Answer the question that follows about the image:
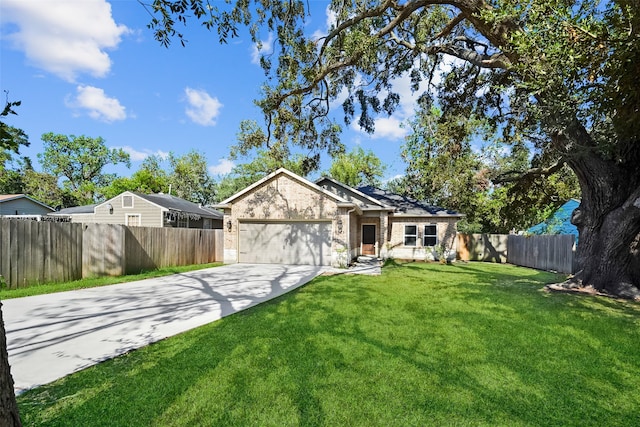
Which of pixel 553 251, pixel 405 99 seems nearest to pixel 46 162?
pixel 405 99

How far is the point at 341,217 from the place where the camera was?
14219 millimetres

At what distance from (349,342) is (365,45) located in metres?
8.47

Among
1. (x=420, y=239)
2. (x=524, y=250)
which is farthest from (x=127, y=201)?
(x=524, y=250)

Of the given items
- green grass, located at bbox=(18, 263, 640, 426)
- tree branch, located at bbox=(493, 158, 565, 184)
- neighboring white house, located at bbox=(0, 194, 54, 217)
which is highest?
tree branch, located at bbox=(493, 158, 565, 184)

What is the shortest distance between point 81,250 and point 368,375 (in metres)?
10.2

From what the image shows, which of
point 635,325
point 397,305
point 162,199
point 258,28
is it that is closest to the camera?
point 635,325

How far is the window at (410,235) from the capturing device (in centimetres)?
1905

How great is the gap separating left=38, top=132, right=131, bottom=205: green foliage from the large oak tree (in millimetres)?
33961

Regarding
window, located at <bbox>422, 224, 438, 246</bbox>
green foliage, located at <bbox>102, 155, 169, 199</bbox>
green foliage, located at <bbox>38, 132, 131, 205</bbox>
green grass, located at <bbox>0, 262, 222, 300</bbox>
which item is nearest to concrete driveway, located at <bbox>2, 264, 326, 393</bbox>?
green grass, located at <bbox>0, 262, 222, 300</bbox>

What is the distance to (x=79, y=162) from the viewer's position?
38656 mm

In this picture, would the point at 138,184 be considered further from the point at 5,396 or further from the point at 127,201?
the point at 5,396

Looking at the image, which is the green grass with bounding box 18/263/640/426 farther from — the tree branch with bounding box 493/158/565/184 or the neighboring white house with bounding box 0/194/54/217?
the neighboring white house with bounding box 0/194/54/217

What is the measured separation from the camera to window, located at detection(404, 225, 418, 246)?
19.0 meters

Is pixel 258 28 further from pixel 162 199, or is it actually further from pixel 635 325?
pixel 162 199
